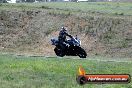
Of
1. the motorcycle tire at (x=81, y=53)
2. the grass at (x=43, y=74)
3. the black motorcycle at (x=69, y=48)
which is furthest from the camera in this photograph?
the motorcycle tire at (x=81, y=53)

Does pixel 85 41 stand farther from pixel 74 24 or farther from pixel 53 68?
pixel 53 68

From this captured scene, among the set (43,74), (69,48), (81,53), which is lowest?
(81,53)

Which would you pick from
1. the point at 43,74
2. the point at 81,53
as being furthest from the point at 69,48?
the point at 43,74

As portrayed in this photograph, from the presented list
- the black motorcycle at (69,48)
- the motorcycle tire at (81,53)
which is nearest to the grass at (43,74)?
the black motorcycle at (69,48)

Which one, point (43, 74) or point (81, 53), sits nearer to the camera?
point (43, 74)

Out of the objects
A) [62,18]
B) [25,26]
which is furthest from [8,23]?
[62,18]

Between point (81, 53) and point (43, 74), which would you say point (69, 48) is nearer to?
point (81, 53)

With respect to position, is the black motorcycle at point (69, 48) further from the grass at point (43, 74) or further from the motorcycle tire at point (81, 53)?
the grass at point (43, 74)

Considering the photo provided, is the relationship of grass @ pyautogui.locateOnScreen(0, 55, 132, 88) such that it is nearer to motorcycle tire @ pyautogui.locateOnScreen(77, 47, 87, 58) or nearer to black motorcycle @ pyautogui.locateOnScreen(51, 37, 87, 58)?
black motorcycle @ pyautogui.locateOnScreen(51, 37, 87, 58)

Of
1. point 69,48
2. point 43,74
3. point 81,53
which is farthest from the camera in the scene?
point 81,53

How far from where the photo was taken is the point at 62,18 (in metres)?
50.3

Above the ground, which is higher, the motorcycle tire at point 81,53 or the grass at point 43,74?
the grass at point 43,74

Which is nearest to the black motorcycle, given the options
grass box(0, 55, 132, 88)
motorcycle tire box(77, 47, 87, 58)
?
motorcycle tire box(77, 47, 87, 58)

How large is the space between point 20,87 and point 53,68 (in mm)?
4766
